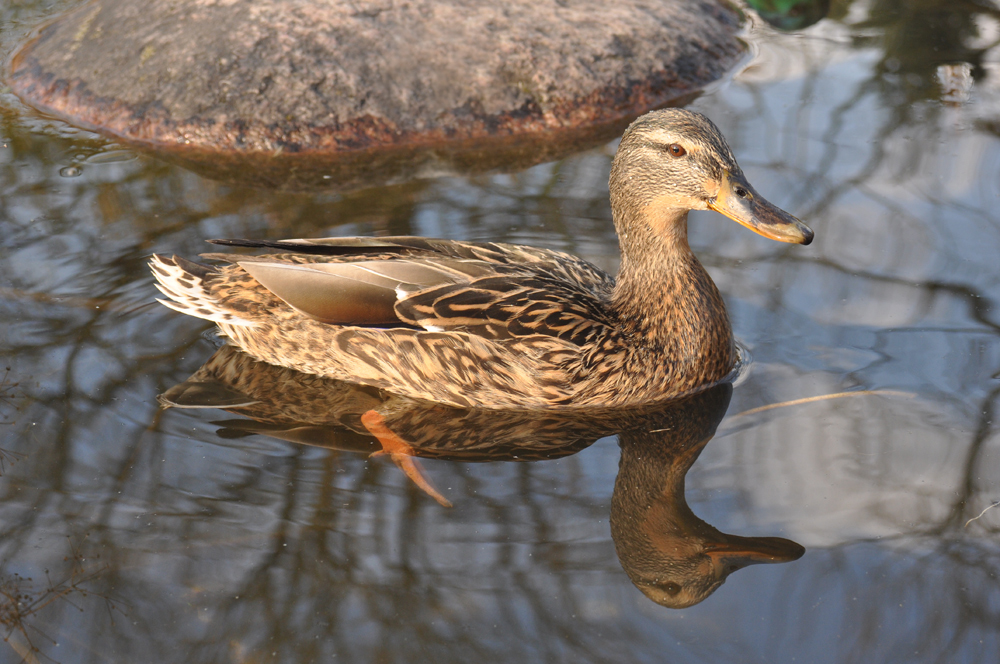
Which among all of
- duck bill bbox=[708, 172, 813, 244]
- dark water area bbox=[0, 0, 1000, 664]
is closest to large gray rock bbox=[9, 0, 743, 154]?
dark water area bbox=[0, 0, 1000, 664]

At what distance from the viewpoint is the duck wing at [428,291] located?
467cm

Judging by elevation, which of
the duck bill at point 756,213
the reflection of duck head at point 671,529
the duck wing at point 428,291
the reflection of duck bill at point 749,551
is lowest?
the reflection of duck head at point 671,529

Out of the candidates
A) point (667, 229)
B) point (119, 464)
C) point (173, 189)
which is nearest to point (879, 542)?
point (667, 229)

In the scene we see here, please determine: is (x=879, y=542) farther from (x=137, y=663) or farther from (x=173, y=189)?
(x=173, y=189)

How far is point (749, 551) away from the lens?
12.1ft

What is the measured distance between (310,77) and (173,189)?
145 cm

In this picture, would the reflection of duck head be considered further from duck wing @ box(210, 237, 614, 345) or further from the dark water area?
duck wing @ box(210, 237, 614, 345)

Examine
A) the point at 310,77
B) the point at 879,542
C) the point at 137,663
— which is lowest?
the point at 137,663

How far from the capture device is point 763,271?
5.56 m

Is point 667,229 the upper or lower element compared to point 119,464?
upper

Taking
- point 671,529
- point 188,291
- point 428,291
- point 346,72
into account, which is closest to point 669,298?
point 428,291

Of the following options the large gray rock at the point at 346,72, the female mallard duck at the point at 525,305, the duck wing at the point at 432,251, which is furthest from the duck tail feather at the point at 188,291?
the large gray rock at the point at 346,72

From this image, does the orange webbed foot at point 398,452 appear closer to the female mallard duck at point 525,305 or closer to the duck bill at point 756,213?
the female mallard duck at point 525,305

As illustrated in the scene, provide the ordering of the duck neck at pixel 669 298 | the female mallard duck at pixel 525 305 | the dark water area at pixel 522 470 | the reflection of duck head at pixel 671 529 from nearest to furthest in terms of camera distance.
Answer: the dark water area at pixel 522 470 → the reflection of duck head at pixel 671 529 → the female mallard duck at pixel 525 305 → the duck neck at pixel 669 298
